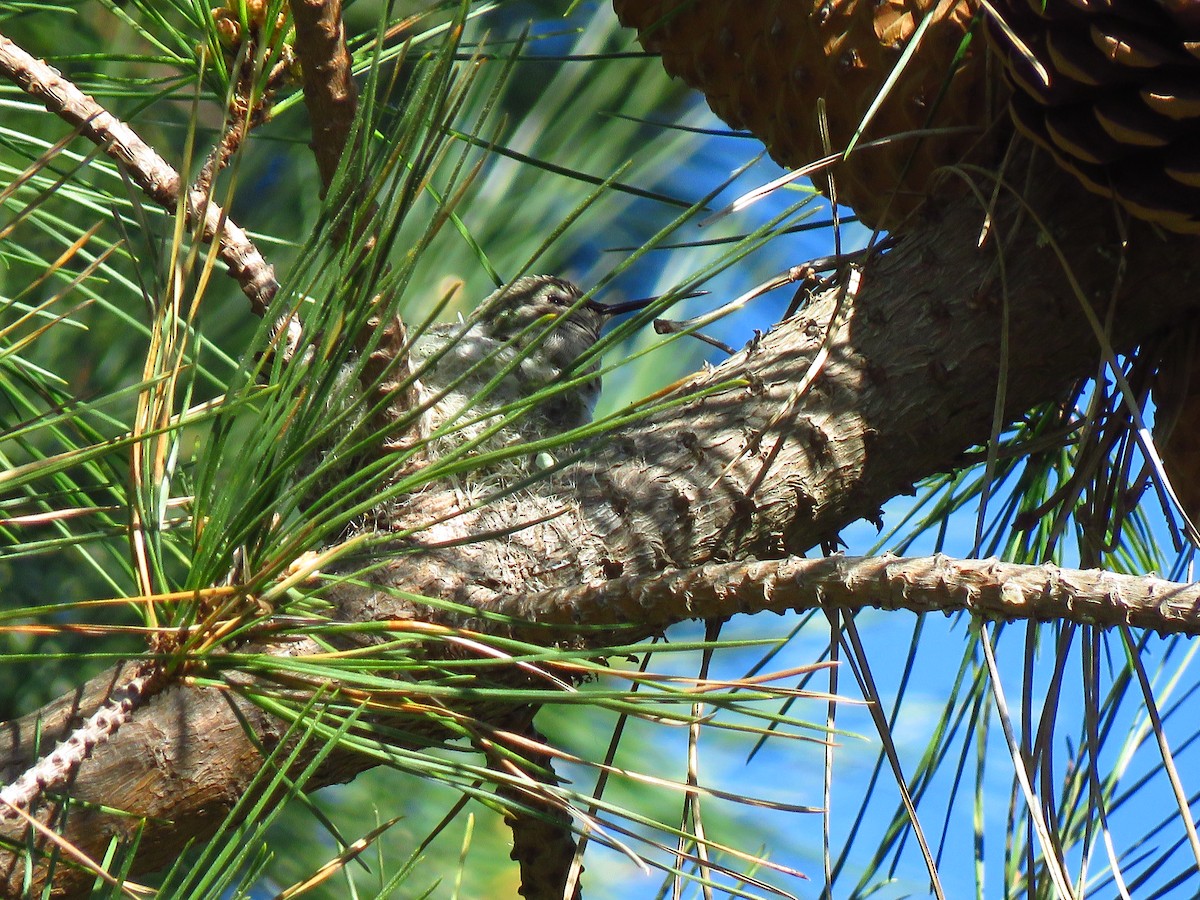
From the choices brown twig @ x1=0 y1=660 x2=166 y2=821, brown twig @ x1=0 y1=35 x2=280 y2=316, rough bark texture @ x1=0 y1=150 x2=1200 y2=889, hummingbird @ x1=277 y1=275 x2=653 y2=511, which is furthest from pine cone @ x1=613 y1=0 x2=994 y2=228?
brown twig @ x1=0 y1=660 x2=166 y2=821

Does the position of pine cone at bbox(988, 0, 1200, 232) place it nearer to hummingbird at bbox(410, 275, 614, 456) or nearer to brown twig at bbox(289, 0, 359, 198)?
brown twig at bbox(289, 0, 359, 198)

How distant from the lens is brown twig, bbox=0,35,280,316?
523 mm

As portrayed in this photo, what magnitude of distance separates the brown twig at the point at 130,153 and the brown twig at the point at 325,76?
7 cm

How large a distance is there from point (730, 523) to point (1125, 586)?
0.22 meters

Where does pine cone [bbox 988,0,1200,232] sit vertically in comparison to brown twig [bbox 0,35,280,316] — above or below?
above

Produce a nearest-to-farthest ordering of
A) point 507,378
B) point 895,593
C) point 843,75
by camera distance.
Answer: point 895,593 < point 843,75 < point 507,378

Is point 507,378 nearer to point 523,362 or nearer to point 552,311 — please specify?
point 552,311

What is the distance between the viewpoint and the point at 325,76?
466mm

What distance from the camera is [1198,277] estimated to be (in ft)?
1.72

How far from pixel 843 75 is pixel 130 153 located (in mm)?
376

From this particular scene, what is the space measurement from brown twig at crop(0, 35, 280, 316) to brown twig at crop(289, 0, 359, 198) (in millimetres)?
74

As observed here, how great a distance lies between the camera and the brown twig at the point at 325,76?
1.49 ft

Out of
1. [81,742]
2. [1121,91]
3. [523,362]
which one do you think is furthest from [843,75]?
[81,742]

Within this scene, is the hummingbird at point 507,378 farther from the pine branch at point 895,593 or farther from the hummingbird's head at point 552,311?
the pine branch at point 895,593
